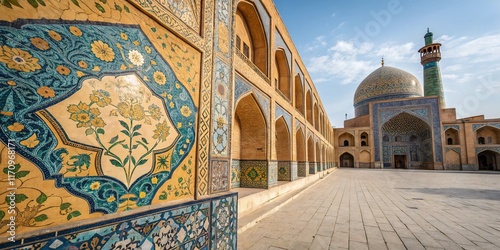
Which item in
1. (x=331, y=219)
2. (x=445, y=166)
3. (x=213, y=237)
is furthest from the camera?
(x=445, y=166)

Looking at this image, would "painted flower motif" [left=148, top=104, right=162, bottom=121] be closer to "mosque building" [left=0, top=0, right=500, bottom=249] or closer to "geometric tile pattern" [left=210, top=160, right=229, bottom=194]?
"mosque building" [left=0, top=0, right=500, bottom=249]

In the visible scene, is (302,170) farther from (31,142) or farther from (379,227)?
(31,142)

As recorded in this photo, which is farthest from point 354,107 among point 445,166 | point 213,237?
point 213,237

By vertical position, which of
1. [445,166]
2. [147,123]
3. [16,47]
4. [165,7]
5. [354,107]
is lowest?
[445,166]

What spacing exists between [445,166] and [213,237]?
2612 cm

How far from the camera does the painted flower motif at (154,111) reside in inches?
72.4

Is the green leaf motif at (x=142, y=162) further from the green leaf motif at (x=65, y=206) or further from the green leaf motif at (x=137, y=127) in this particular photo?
the green leaf motif at (x=65, y=206)

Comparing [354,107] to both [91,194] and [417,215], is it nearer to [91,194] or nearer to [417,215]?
[417,215]

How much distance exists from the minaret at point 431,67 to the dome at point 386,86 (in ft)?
3.42

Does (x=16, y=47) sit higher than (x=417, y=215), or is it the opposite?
(x=16, y=47)

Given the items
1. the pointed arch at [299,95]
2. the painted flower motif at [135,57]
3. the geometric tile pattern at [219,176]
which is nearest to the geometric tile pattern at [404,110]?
the pointed arch at [299,95]

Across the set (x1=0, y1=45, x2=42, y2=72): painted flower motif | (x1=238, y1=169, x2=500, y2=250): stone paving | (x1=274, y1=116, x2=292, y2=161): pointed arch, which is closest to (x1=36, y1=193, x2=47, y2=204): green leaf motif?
(x1=0, y1=45, x2=42, y2=72): painted flower motif

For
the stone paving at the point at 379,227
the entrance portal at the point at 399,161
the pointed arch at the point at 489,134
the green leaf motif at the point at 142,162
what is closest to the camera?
the green leaf motif at the point at 142,162

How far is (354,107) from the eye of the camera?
31422mm
